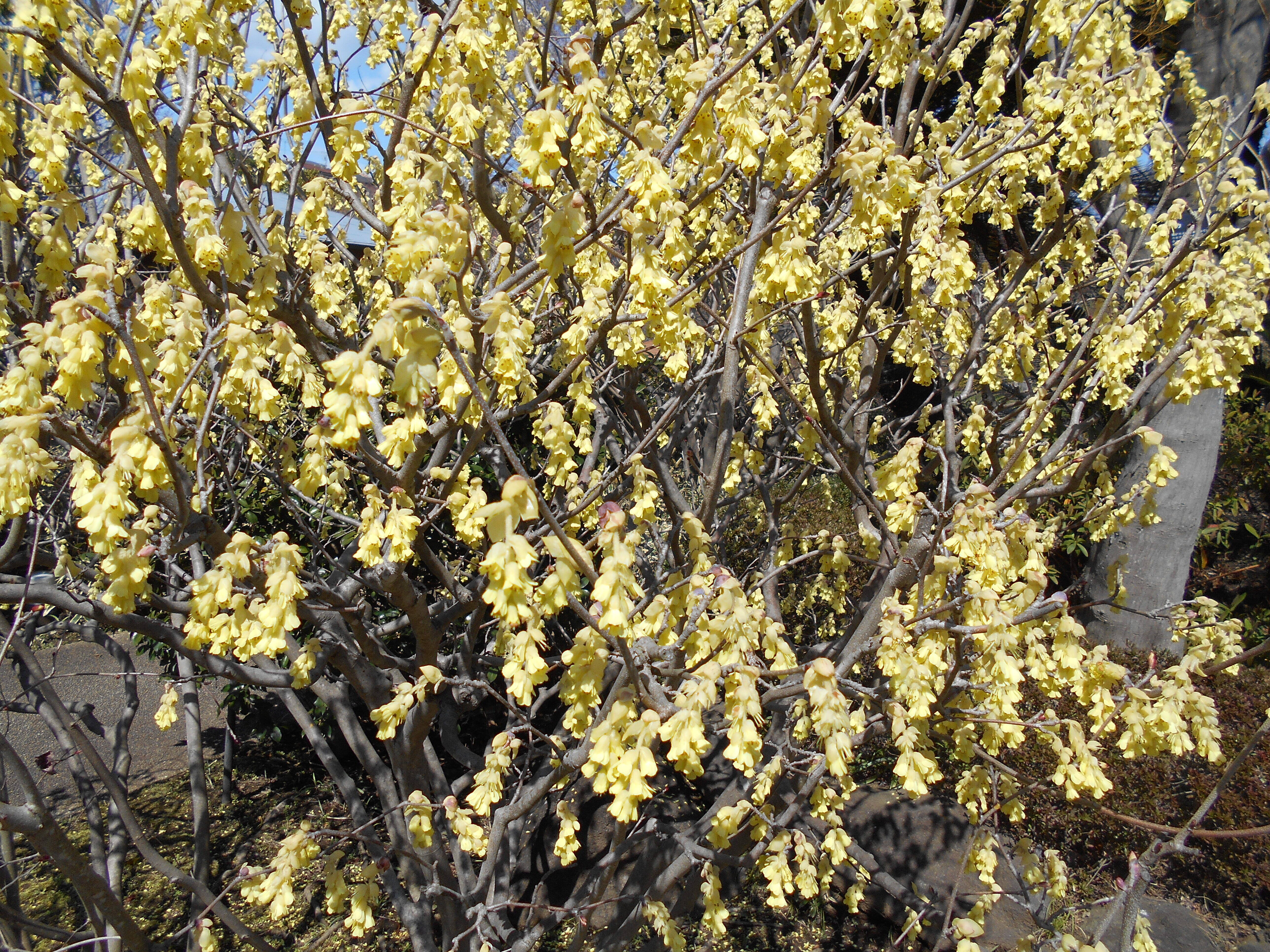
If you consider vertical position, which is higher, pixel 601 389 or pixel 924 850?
pixel 601 389

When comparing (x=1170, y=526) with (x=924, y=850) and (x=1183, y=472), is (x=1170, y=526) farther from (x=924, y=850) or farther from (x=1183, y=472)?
(x=924, y=850)

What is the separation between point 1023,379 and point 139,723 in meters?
8.84

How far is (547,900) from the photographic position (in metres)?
4.66

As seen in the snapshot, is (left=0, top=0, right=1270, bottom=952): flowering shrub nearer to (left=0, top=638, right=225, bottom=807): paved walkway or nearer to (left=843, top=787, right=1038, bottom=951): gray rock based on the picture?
(left=843, top=787, right=1038, bottom=951): gray rock

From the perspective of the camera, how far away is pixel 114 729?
18.7 feet

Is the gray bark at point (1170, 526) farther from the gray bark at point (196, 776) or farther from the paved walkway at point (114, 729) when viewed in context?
the paved walkway at point (114, 729)

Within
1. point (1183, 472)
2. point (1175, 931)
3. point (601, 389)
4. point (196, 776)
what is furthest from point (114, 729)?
point (1183, 472)

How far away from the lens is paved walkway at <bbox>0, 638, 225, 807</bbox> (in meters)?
6.48

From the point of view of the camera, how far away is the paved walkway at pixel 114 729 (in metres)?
6.48

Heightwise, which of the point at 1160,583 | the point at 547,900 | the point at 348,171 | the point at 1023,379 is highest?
the point at 348,171

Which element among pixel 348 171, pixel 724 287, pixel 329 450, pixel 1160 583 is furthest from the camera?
pixel 1160 583

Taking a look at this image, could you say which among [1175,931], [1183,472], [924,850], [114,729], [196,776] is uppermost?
[114,729]

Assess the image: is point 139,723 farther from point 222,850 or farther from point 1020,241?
point 1020,241

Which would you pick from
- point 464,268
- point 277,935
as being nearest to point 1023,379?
point 464,268
